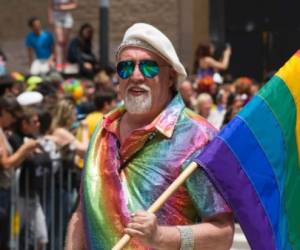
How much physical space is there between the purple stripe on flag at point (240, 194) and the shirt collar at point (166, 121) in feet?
0.60

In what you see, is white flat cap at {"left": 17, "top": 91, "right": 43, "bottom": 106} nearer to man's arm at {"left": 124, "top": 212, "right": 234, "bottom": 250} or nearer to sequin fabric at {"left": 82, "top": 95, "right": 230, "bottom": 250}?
sequin fabric at {"left": 82, "top": 95, "right": 230, "bottom": 250}

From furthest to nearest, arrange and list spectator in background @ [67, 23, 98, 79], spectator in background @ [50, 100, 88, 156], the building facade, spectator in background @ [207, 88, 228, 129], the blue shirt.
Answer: the building facade → the blue shirt → spectator in background @ [67, 23, 98, 79] → spectator in background @ [207, 88, 228, 129] → spectator in background @ [50, 100, 88, 156]

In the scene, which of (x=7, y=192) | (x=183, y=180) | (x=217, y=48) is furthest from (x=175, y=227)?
(x=217, y=48)

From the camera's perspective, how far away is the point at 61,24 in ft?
61.8

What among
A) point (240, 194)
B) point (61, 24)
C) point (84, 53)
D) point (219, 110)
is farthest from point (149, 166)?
point (84, 53)

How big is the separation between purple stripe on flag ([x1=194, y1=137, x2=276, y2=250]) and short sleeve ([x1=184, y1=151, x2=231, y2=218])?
0.03 meters

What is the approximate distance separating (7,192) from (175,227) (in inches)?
190

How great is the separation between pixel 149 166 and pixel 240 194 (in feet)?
1.27

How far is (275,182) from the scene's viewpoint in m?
4.73

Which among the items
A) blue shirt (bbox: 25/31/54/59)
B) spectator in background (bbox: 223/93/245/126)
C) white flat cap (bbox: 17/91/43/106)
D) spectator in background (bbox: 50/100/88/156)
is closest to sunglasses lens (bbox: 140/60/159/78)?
spectator in background (bbox: 50/100/88/156)

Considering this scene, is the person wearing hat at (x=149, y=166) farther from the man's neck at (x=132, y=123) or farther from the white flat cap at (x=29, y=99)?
the white flat cap at (x=29, y=99)

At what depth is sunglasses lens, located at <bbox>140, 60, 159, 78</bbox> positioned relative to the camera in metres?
4.70

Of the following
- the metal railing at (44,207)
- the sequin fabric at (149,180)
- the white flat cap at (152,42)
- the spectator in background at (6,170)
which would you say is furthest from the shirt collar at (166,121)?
the metal railing at (44,207)

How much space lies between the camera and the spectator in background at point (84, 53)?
62.2ft
